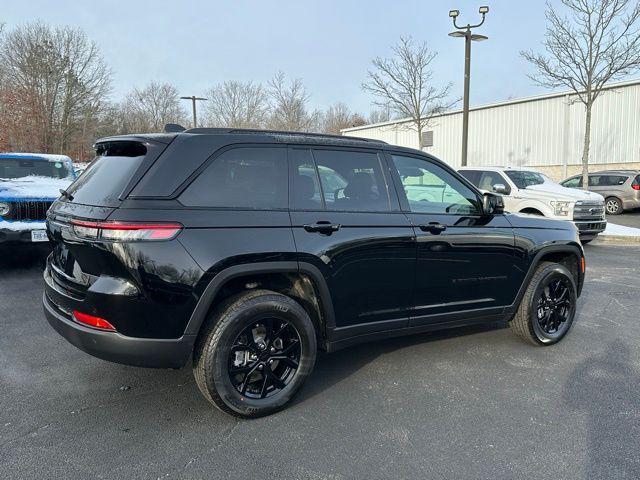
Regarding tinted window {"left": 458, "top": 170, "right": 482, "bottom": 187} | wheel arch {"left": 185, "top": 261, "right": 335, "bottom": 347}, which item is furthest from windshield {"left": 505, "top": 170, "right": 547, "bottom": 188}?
wheel arch {"left": 185, "top": 261, "right": 335, "bottom": 347}

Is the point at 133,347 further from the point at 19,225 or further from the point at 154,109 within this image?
the point at 154,109

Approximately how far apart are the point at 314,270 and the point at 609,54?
15.5m

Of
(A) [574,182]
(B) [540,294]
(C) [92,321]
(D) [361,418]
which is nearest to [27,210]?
(C) [92,321]

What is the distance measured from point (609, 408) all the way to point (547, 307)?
140 cm

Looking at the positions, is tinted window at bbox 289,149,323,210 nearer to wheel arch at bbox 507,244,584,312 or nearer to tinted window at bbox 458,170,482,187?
wheel arch at bbox 507,244,584,312

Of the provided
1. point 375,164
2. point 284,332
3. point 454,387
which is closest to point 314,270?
point 284,332

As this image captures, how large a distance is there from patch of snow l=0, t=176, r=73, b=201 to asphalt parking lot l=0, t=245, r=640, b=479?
10.1 ft

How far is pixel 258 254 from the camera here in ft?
9.98

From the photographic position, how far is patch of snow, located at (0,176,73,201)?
7066mm

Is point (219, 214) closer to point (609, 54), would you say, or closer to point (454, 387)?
point (454, 387)

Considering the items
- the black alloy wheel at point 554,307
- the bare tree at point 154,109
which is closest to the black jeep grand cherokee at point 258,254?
the black alloy wheel at point 554,307

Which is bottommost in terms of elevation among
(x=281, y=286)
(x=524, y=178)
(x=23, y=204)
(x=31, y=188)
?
(x=281, y=286)

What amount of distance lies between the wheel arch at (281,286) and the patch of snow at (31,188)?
543 centimetres

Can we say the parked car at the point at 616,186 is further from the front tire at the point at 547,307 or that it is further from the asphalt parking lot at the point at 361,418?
the asphalt parking lot at the point at 361,418
